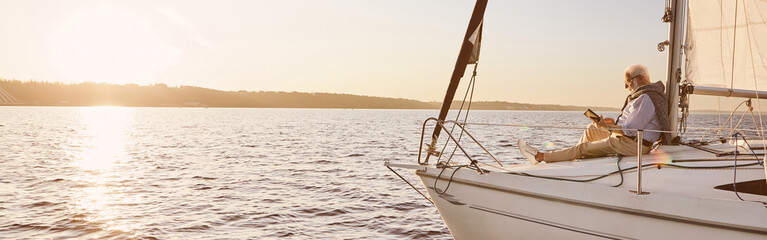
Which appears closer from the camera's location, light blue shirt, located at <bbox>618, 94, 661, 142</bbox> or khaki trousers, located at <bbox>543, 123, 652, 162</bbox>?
light blue shirt, located at <bbox>618, 94, 661, 142</bbox>

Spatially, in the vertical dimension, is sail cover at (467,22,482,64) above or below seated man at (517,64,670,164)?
above

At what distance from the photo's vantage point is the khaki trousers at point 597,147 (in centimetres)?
605

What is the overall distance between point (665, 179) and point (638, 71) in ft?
5.14

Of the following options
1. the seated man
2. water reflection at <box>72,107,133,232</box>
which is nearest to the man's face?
the seated man

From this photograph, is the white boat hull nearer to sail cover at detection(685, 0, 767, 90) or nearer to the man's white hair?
the man's white hair

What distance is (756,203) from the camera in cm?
432

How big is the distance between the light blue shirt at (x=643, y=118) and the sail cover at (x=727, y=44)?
1.50m

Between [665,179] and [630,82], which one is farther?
[630,82]

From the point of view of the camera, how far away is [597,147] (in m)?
6.34

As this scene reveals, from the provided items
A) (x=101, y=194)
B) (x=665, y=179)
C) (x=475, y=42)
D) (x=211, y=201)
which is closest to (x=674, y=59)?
(x=665, y=179)

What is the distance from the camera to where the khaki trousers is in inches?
238

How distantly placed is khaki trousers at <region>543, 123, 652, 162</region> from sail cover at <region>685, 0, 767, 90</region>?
153 centimetres

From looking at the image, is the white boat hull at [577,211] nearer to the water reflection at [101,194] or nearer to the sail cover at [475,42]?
the sail cover at [475,42]

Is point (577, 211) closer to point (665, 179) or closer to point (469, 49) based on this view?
point (665, 179)
